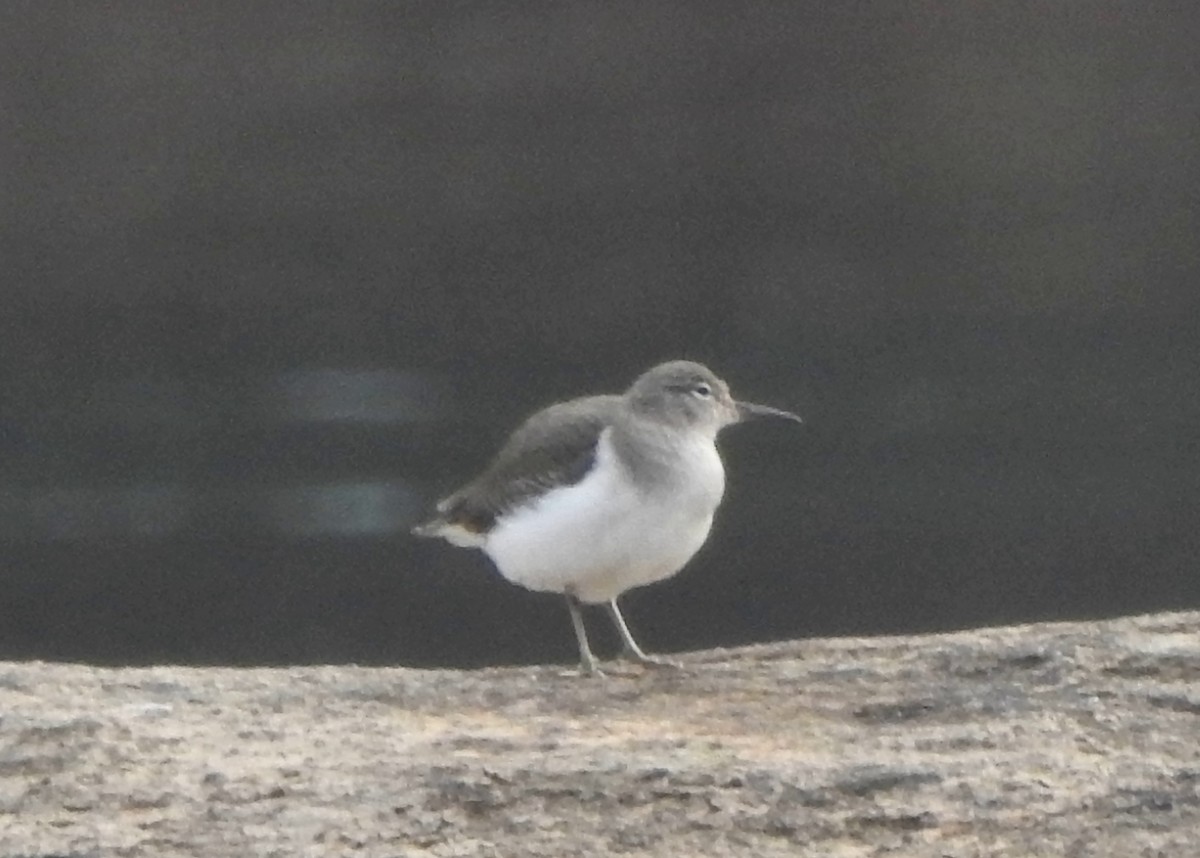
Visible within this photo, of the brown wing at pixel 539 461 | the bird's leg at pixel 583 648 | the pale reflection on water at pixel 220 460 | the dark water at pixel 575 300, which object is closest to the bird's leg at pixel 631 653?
the bird's leg at pixel 583 648

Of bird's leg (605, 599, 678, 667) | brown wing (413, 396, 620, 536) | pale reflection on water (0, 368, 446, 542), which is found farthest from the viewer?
pale reflection on water (0, 368, 446, 542)

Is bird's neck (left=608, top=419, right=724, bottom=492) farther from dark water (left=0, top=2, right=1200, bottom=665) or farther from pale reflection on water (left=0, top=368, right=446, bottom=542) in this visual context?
pale reflection on water (left=0, top=368, right=446, bottom=542)

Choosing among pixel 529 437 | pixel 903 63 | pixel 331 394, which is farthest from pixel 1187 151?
pixel 331 394

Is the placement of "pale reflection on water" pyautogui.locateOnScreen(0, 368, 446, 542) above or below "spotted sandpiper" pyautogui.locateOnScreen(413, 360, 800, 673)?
above

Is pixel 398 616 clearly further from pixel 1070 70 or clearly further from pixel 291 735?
pixel 1070 70

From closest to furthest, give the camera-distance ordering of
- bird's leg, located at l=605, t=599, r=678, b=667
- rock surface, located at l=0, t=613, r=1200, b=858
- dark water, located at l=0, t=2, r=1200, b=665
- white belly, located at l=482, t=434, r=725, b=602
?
rock surface, located at l=0, t=613, r=1200, b=858 → white belly, located at l=482, t=434, r=725, b=602 → bird's leg, located at l=605, t=599, r=678, b=667 → dark water, located at l=0, t=2, r=1200, b=665

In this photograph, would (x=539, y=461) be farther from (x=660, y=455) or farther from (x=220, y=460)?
(x=220, y=460)

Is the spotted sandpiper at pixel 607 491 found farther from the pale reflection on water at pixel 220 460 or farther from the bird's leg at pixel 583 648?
the pale reflection on water at pixel 220 460

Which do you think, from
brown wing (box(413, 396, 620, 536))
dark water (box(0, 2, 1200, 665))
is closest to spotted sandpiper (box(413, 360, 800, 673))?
brown wing (box(413, 396, 620, 536))
